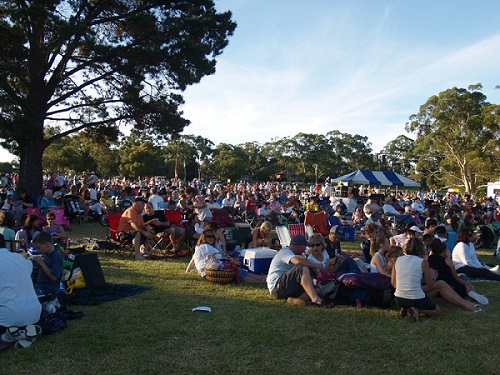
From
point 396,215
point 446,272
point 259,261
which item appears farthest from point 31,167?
point 446,272

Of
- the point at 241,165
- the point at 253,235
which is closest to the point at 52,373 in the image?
the point at 253,235

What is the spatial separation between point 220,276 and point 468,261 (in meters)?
4.39

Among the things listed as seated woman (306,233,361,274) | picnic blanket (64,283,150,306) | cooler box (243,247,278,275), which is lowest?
picnic blanket (64,283,150,306)

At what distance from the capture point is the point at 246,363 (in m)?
3.86

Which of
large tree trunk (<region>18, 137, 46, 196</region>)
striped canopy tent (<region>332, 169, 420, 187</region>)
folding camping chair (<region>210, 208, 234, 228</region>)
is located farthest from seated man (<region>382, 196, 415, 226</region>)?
large tree trunk (<region>18, 137, 46, 196</region>)

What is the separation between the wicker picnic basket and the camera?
6926mm

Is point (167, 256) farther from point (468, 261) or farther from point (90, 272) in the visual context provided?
point (468, 261)

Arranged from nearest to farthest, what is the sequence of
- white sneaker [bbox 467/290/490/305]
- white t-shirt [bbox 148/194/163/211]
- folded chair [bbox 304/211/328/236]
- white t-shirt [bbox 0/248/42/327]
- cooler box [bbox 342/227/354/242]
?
white t-shirt [bbox 0/248/42/327], white sneaker [bbox 467/290/490/305], folded chair [bbox 304/211/328/236], white t-shirt [bbox 148/194/163/211], cooler box [bbox 342/227/354/242]

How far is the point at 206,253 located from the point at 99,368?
11.9 feet

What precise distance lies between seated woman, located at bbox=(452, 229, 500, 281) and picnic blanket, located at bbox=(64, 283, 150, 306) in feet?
17.6

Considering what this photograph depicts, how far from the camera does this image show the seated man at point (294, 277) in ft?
18.8

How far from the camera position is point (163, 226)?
9.87 meters

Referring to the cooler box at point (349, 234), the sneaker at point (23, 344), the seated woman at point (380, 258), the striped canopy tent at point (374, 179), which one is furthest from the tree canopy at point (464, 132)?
the sneaker at point (23, 344)

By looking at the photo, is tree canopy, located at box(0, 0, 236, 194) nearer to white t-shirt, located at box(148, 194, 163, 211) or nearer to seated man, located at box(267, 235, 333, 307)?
white t-shirt, located at box(148, 194, 163, 211)
